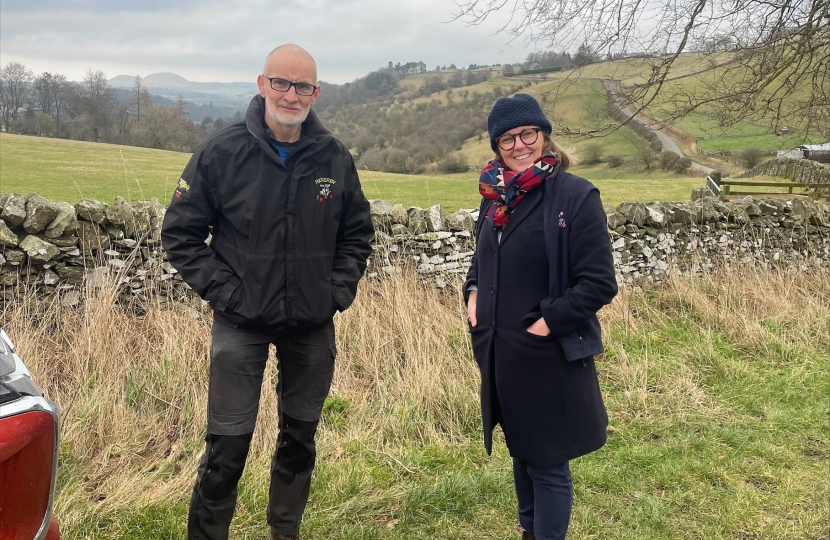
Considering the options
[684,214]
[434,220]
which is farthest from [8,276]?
[684,214]

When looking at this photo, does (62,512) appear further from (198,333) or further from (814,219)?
(814,219)

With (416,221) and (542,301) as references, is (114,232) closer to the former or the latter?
(416,221)

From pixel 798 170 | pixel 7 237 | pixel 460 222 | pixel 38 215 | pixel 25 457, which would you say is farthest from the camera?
pixel 798 170

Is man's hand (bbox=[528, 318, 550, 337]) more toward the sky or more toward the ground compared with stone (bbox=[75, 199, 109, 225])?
more toward the ground

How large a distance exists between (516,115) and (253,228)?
125cm

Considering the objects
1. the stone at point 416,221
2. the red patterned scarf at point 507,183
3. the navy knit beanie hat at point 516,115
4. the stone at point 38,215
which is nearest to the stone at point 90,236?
the stone at point 38,215

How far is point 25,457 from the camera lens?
3.95 feet

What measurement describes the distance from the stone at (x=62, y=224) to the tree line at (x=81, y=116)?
131ft

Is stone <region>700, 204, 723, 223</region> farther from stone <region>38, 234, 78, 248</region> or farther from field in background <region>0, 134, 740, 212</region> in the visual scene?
stone <region>38, 234, 78, 248</region>

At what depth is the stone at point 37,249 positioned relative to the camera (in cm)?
539

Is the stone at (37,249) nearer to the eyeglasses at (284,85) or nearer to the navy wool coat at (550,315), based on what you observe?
the eyeglasses at (284,85)

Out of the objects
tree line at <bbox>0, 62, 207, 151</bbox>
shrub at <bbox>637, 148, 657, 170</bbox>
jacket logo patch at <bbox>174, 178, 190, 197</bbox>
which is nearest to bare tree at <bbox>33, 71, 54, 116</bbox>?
tree line at <bbox>0, 62, 207, 151</bbox>

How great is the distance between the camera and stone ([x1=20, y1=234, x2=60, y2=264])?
17.7ft

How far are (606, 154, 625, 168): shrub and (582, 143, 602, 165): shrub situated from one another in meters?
0.75
